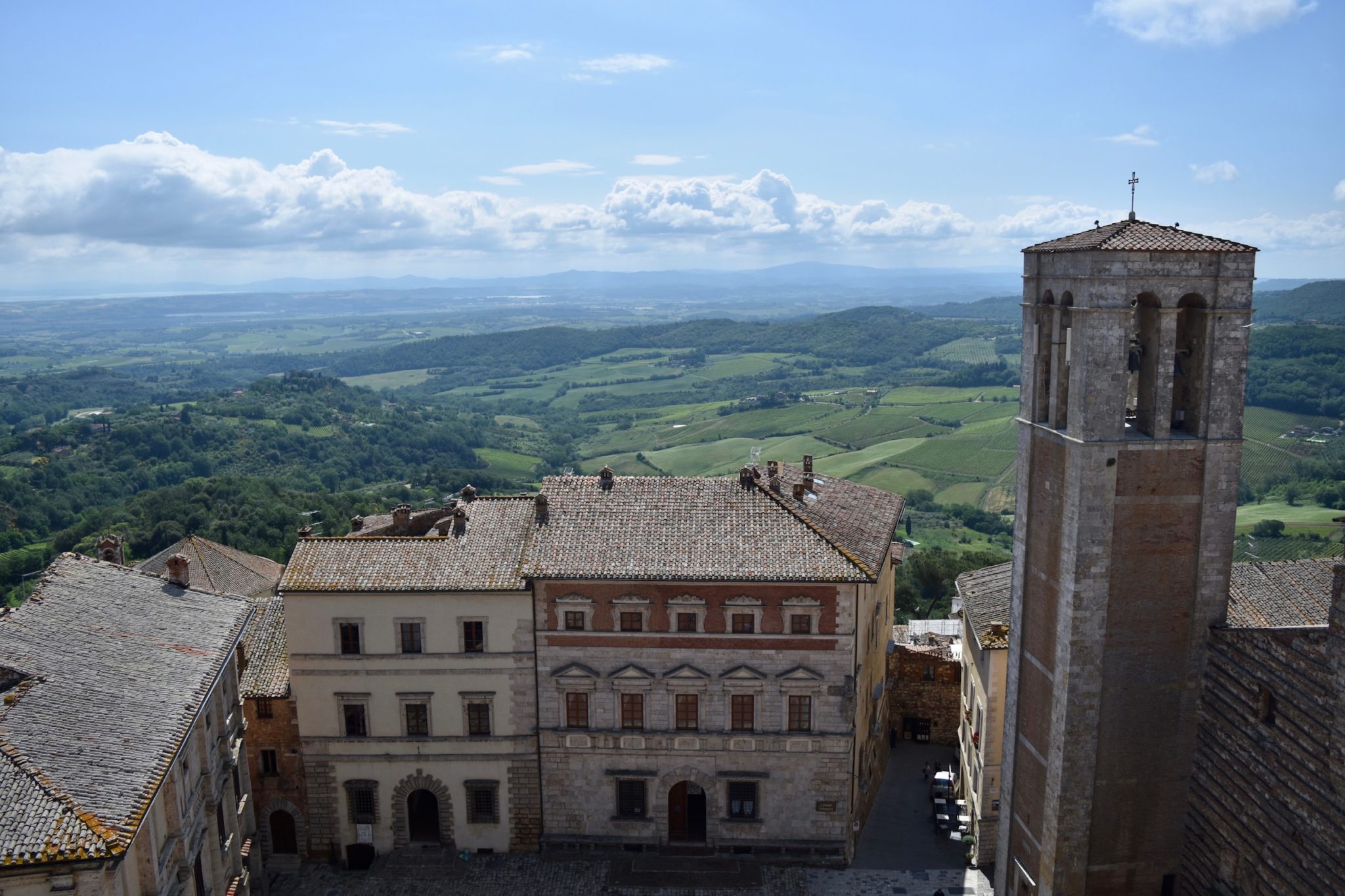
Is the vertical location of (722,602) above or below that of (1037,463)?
below

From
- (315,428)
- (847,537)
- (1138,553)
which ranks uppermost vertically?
(1138,553)

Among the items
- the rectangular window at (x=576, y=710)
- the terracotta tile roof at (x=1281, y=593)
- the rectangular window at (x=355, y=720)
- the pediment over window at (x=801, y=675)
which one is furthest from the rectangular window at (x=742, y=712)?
the terracotta tile roof at (x=1281, y=593)

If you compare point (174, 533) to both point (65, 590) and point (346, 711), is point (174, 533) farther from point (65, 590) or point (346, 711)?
point (65, 590)

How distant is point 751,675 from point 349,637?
15.6m

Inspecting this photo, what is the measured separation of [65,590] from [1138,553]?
30553 millimetres

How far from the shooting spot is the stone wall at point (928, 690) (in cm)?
4916

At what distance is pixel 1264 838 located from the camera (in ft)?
77.0

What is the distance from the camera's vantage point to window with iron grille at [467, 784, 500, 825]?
40.2 m

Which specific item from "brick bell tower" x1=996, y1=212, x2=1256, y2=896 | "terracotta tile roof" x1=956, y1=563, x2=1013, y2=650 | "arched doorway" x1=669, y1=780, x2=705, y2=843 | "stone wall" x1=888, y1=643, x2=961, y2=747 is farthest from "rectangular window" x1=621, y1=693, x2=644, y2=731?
"brick bell tower" x1=996, y1=212, x2=1256, y2=896

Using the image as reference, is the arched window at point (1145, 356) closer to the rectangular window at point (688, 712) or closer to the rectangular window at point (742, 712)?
the rectangular window at point (742, 712)

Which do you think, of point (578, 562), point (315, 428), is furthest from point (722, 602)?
point (315, 428)

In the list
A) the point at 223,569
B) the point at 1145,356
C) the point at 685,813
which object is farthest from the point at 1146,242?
the point at 223,569

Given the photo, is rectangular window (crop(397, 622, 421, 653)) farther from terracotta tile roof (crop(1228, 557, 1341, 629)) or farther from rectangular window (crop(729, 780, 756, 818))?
terracotta tile roof (crop(1228, 557, 1341, 629))

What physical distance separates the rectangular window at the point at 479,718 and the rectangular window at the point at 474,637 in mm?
2140
